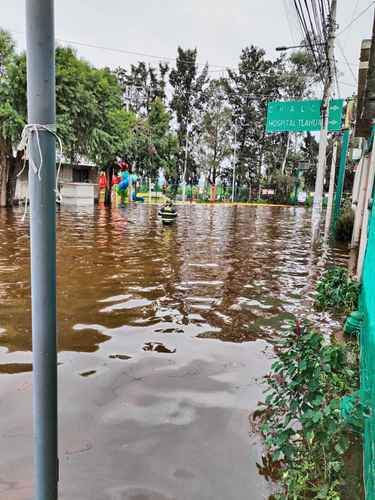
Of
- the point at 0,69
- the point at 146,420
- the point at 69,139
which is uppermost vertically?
the point at 0,69

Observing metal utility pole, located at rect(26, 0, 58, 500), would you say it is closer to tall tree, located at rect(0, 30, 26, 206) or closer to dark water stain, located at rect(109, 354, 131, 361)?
dark water stain, located at rect(109, 354, 131, 361)

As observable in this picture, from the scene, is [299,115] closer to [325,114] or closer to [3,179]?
[325,114]

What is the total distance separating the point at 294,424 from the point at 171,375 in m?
1.24

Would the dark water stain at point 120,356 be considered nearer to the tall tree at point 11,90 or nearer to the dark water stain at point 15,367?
the dark water stain at point 15,367

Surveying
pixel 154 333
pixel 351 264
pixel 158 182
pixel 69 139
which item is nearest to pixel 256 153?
pixel 158 182

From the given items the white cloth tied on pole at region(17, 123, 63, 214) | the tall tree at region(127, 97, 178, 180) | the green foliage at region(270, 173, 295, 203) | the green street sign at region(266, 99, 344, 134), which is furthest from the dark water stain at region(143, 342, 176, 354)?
the green foliage at region(270, 173, 295, 203)

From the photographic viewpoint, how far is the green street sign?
1338 cm

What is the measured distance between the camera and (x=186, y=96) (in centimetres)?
4978

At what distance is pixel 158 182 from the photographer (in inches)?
1863

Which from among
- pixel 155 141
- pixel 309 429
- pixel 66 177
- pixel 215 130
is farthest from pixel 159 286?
pixel 215 130

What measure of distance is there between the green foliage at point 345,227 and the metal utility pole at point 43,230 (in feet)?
44.1

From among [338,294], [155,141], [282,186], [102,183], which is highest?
[155,141]

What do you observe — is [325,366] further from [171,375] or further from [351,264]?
[351,264]

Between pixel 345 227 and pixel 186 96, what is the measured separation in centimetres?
3972
